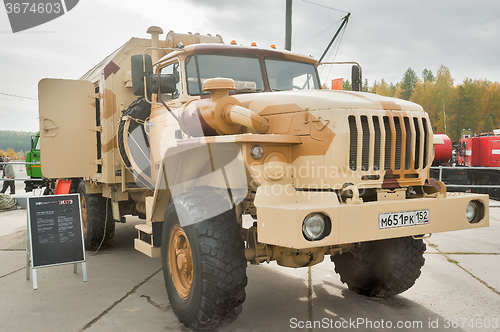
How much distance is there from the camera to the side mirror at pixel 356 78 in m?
5.46

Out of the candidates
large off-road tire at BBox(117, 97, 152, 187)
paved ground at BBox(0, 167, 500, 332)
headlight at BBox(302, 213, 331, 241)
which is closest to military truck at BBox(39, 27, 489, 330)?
headlight at BBox(302, 213, 331, 241)

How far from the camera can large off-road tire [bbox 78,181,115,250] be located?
262 inches

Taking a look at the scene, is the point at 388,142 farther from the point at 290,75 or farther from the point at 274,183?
the point at 290,75

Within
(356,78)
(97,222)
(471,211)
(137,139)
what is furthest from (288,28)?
(471,211)

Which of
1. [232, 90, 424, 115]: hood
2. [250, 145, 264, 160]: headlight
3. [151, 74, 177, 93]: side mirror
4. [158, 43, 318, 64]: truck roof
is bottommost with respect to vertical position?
[250, 145, 264, 160]: headlight

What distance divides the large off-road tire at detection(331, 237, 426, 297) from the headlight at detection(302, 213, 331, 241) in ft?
4.71

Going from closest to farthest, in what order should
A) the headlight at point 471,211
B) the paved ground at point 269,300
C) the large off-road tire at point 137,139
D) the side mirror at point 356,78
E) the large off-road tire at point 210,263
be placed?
1. the large off-road tire at point 210,263
2. the headlight at point 471,211
3. the paved ground at point 269,300
4. the large off-road tire at point 137,139
5. the side mirror at point 356,78

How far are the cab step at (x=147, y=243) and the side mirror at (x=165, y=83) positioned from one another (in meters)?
1.47

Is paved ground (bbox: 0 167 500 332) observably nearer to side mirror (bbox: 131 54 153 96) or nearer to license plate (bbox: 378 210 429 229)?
license plate (bbox: 378 210 429 229)

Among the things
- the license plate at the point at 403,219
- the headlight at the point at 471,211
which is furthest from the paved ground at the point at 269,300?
the license plate at the point at 403,219

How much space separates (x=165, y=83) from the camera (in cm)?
428

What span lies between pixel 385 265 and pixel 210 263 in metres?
1.99

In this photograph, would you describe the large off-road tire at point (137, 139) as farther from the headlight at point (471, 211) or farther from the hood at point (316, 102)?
the headlight at point (471, 211)

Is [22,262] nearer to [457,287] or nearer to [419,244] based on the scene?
[419,244]
